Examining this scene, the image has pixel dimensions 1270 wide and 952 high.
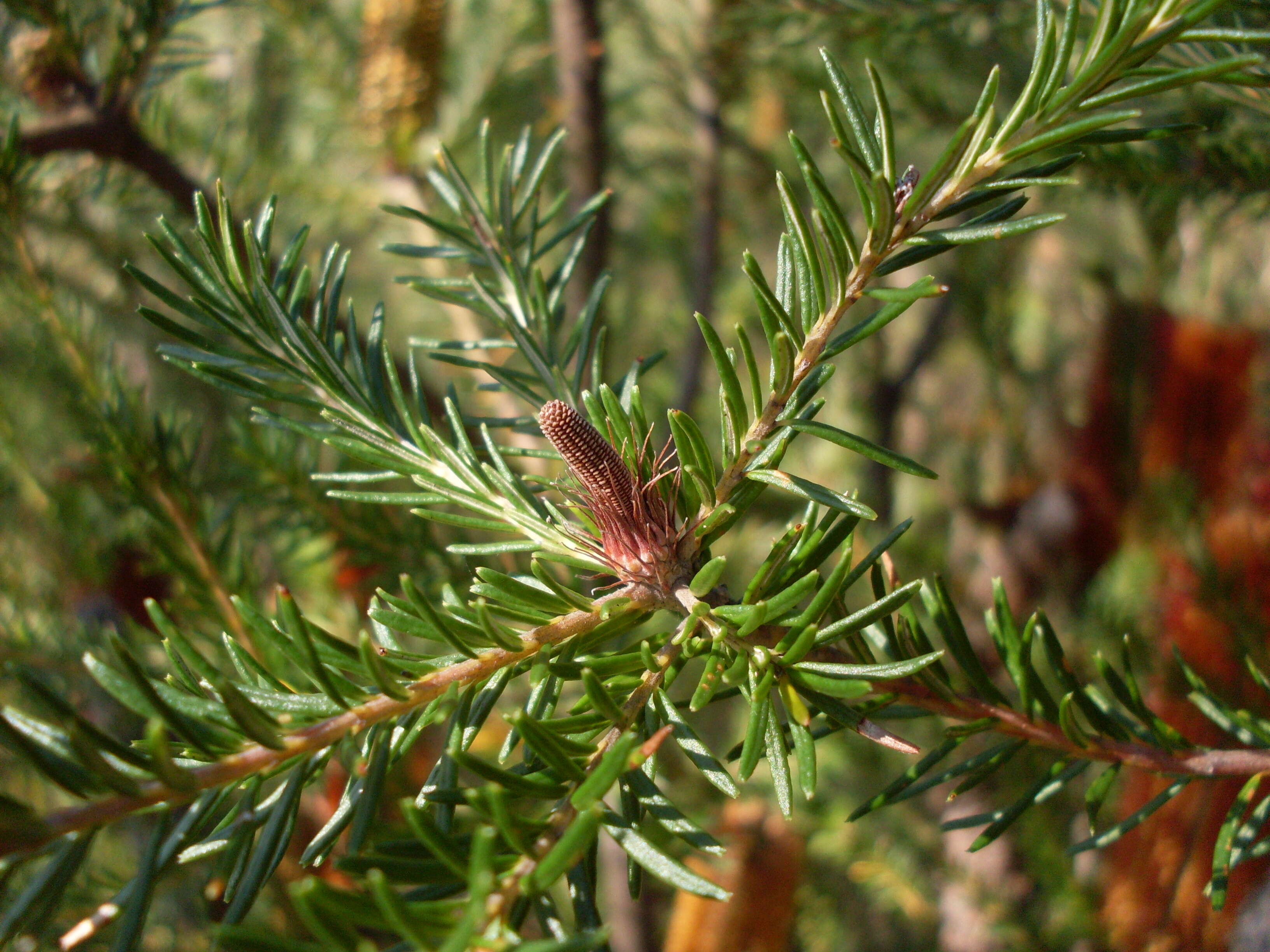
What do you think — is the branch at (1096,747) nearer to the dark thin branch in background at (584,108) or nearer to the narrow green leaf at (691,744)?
the narrow green leaf at (691,744)

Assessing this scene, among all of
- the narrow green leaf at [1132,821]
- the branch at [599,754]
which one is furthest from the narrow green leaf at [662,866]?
the narrow green leaf at [1132,821]

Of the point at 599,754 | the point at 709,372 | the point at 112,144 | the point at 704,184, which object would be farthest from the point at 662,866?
the point at 709,372

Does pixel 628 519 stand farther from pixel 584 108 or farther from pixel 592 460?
pixel 584 108

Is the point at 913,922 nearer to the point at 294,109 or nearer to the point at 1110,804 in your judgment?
the point at 1110,804

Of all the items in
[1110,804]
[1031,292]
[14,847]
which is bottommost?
[1110,804]

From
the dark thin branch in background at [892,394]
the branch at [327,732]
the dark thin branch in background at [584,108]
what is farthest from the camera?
the dark thin branch in background at [892,394]

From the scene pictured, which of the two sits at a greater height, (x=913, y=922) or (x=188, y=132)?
(x=188, y=132)

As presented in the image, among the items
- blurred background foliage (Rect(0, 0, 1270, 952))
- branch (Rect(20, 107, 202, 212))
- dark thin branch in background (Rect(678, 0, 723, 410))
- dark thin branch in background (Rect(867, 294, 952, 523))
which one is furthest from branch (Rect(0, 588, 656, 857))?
dark thin branch in background (Rect(867, 294, 952, 523))

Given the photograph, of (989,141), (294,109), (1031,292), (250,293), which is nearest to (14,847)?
(250,293)
